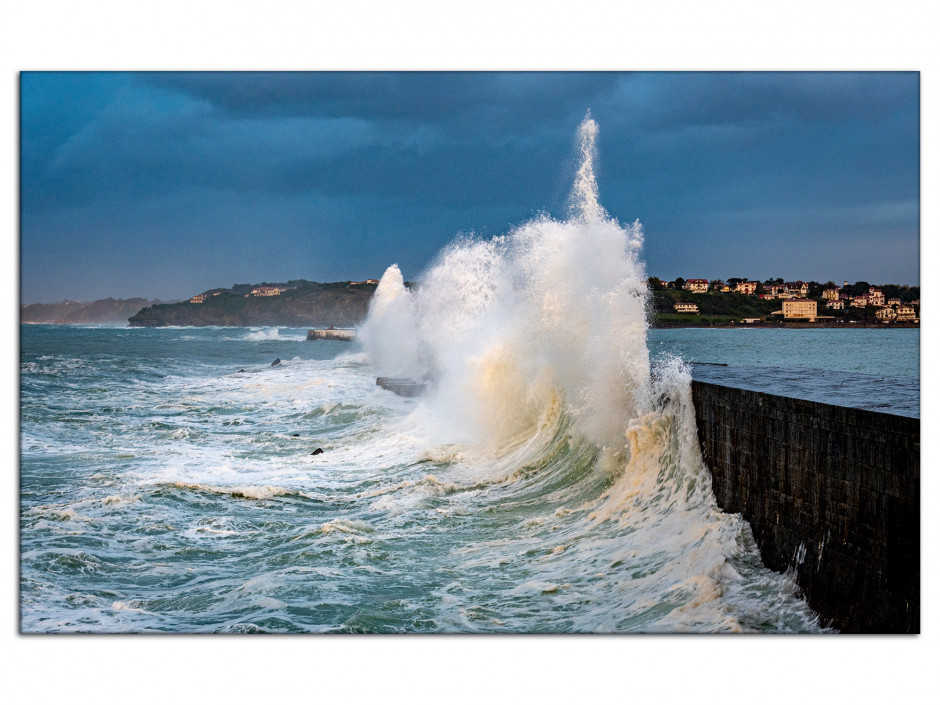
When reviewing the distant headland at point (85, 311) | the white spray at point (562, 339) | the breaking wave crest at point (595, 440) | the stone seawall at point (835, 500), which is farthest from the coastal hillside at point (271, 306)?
the stone seawall at point (835, 500)

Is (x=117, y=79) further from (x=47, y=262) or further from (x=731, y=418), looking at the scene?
(x=731, y=418)

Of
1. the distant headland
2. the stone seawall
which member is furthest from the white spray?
the distant headland

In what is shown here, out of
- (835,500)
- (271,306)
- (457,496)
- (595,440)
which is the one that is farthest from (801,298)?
(271,306)

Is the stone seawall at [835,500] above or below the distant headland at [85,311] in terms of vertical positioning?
below

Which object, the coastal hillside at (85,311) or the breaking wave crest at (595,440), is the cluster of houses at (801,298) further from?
the coastal hillside at (85,311)

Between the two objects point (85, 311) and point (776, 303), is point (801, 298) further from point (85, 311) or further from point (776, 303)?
point (85, 311)

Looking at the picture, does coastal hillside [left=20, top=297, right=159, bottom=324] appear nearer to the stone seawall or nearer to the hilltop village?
the stone seawall
